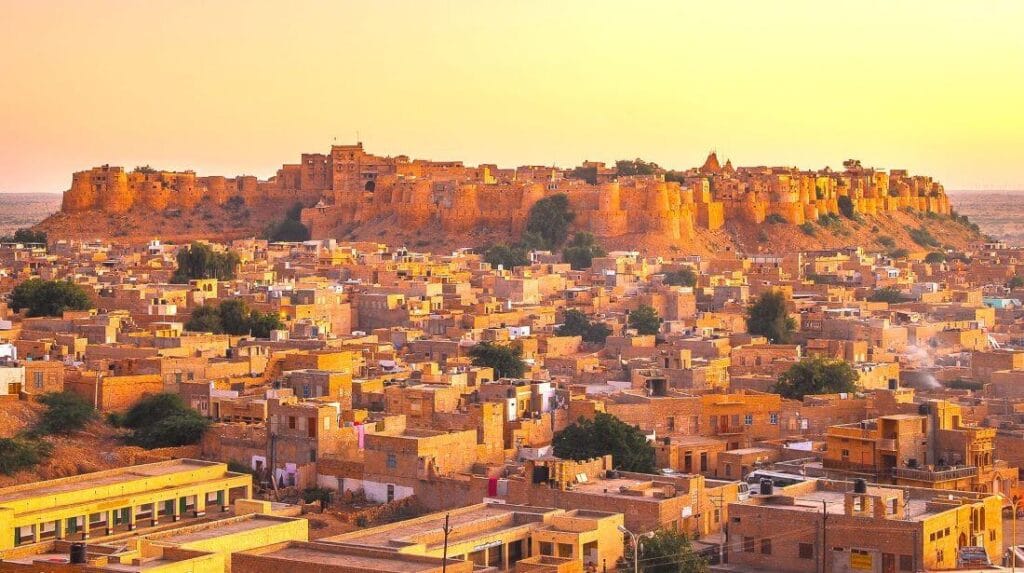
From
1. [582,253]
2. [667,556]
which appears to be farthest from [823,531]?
[582,253]

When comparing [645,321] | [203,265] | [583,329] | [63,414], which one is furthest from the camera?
[203,265]

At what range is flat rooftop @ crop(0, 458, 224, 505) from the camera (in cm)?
2312

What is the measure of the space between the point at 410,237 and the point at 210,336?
40.0m

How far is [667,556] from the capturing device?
2033 centimetres

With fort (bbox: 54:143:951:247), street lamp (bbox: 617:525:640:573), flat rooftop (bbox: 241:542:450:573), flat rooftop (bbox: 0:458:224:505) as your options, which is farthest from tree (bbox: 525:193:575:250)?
flat rooftop (bbox: 241:542:450:573)

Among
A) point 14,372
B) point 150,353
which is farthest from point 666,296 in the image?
point 14,372

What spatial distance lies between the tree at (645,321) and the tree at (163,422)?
49.0ft

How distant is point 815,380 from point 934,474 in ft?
26.4

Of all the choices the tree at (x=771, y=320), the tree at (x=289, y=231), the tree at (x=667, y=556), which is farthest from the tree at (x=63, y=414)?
the tree at (x=289, y=231)

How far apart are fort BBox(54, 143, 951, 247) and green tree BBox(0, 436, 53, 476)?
46672mm

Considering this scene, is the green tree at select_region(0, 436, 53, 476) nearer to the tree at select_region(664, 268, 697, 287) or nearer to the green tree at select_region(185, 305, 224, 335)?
the green tree at select_region(185, 305, 224, 335)

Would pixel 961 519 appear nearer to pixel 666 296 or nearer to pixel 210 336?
pixel 210 336

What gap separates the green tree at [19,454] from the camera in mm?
26312

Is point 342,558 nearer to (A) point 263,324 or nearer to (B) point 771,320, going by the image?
(A) point 263,324
